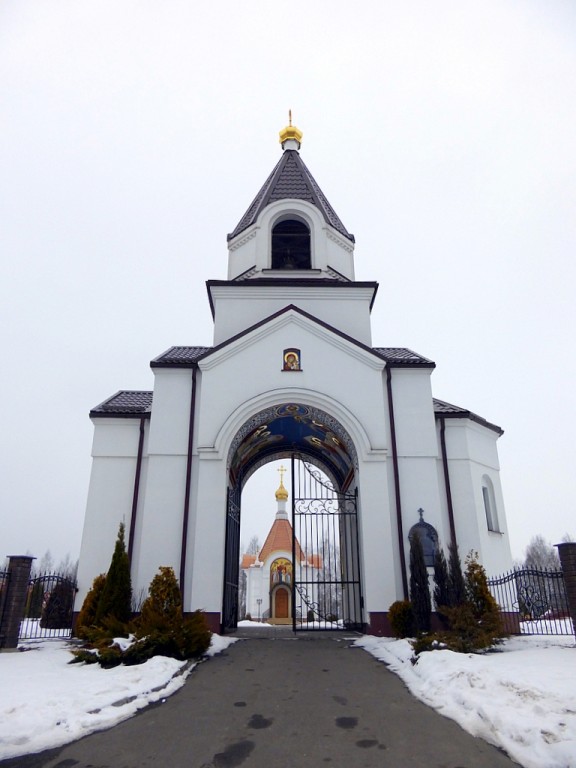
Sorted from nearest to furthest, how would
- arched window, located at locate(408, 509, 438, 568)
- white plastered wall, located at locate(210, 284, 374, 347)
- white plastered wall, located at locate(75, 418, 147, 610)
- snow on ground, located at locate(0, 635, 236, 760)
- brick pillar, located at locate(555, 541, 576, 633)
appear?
snow on ground, located at locate(0, 635, 236, 760)
brick pillar, located at locate(555, 541, 576, 633)
arched window, located at locate(408, 509, 438, 568)
white plastered wall, located at locate(75, 418, 147, 610)
white plastered wall, located at locate(210, 284, 374, 347)

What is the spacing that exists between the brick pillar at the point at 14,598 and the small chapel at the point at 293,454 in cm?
248

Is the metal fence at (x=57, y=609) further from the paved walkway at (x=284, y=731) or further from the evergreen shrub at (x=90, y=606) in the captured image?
the paved walkway at (x=284, y=731)

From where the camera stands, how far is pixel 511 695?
507cm

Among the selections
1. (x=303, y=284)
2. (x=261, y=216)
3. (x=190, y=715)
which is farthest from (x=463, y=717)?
(x=261, y=216)

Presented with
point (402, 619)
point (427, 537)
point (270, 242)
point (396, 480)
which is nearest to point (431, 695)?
point (402, 619)

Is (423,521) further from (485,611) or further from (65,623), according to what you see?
(65,623)

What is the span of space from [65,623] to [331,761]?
10.9 metres

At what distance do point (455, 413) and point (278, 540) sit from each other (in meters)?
17.9

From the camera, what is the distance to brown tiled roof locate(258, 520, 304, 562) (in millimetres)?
28373

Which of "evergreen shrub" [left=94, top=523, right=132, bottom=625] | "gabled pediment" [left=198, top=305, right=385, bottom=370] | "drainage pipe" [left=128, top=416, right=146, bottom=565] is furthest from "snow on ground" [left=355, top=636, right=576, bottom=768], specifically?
"gabled pediment" [left=198, top=305, right=385, bottom=370]

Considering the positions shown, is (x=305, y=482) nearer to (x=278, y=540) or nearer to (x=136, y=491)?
(x=136, y=491)

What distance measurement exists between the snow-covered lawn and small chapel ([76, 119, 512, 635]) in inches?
152

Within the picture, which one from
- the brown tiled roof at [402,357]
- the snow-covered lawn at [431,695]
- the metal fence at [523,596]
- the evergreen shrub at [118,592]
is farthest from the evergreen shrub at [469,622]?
the evergreen shrub at [118,592]

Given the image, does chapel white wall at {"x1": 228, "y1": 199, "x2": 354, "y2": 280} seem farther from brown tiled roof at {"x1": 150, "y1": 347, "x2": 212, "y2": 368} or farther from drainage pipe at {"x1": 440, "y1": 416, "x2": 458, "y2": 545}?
drainage pipe at {"x1": 440, "y1": 416, "x2": 458, "y2": 545}
